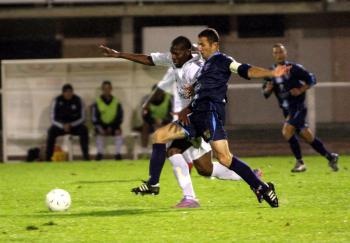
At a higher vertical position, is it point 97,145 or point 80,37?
point 80,37

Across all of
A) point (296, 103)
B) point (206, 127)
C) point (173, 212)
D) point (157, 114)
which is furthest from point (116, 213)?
point (157, 114)

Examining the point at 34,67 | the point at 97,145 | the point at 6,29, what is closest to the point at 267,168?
the point at 97,145

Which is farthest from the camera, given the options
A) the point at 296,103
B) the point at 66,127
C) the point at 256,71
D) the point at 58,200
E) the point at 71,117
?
the point at 71,117

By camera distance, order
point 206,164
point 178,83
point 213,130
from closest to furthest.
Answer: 1. point 213,130
2. point 178,83
3. point 206,164

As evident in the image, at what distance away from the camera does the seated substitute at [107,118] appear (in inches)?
875

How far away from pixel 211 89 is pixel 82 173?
24.1 feet

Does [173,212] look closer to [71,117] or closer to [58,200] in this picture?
[58,200]

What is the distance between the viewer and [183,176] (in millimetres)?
11500

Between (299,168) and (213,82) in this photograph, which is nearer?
(213,82)

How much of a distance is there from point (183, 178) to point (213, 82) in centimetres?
116

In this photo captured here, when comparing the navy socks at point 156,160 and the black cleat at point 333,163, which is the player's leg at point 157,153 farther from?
the black cleat at point 333,163

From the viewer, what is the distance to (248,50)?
94.7 ft

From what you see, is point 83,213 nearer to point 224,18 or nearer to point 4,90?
point 4,90

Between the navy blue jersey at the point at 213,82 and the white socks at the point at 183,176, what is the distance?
2.61ft
